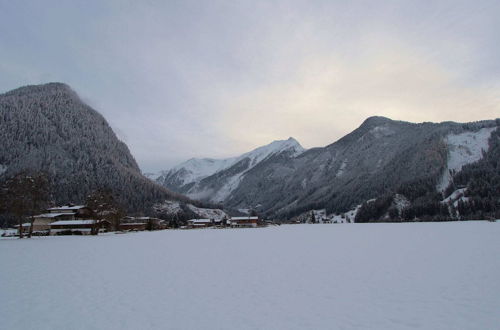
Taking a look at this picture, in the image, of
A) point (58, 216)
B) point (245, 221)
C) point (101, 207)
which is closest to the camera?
point (101, 207)

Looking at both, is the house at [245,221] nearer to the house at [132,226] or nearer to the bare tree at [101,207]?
the house at [132,226]

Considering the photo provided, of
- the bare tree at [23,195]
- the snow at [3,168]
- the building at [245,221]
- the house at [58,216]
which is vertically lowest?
the building at [245,221]

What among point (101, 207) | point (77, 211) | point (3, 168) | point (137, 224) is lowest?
point (137, 224)

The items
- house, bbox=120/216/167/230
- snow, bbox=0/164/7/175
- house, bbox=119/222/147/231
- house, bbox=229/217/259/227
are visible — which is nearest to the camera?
house, bbox=119/222/147/231

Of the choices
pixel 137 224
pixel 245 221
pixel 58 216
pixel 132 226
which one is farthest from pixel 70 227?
pixel 245 221

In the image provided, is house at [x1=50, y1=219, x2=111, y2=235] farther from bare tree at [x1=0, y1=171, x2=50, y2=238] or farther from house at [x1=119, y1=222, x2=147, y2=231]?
bare tree at [x1=0, y1=171, x2=50, y2=238]

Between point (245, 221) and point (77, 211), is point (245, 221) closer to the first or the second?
point (245, 221)

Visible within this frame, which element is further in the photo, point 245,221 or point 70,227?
point 245,221

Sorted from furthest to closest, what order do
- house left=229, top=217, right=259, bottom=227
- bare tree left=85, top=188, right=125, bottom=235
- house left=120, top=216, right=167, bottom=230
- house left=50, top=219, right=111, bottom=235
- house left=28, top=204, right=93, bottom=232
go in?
house left=229, top=217, right=259, bottom=227
house left=120, top=216, right=167, bottom=230
house left=28, top=204, right=93, bottom=232
house left=50, top=219, right=111, bottom=235
bare tree left=85, top=188, right=125, bottom=235

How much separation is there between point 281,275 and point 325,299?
6.67 metres

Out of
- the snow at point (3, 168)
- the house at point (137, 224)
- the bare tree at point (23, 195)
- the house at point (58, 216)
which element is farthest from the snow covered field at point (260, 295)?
the snow at point (3, 168)

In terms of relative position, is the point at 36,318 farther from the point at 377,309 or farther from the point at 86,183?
the point at 86,183

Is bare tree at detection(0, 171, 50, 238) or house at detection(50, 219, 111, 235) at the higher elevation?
bare tree at detection(0, 171, 50, 238)

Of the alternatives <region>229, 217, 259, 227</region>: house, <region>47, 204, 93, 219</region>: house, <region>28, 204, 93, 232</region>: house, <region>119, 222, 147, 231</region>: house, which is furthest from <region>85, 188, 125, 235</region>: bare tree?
<region>229, 217, 259, 227</region>: house
